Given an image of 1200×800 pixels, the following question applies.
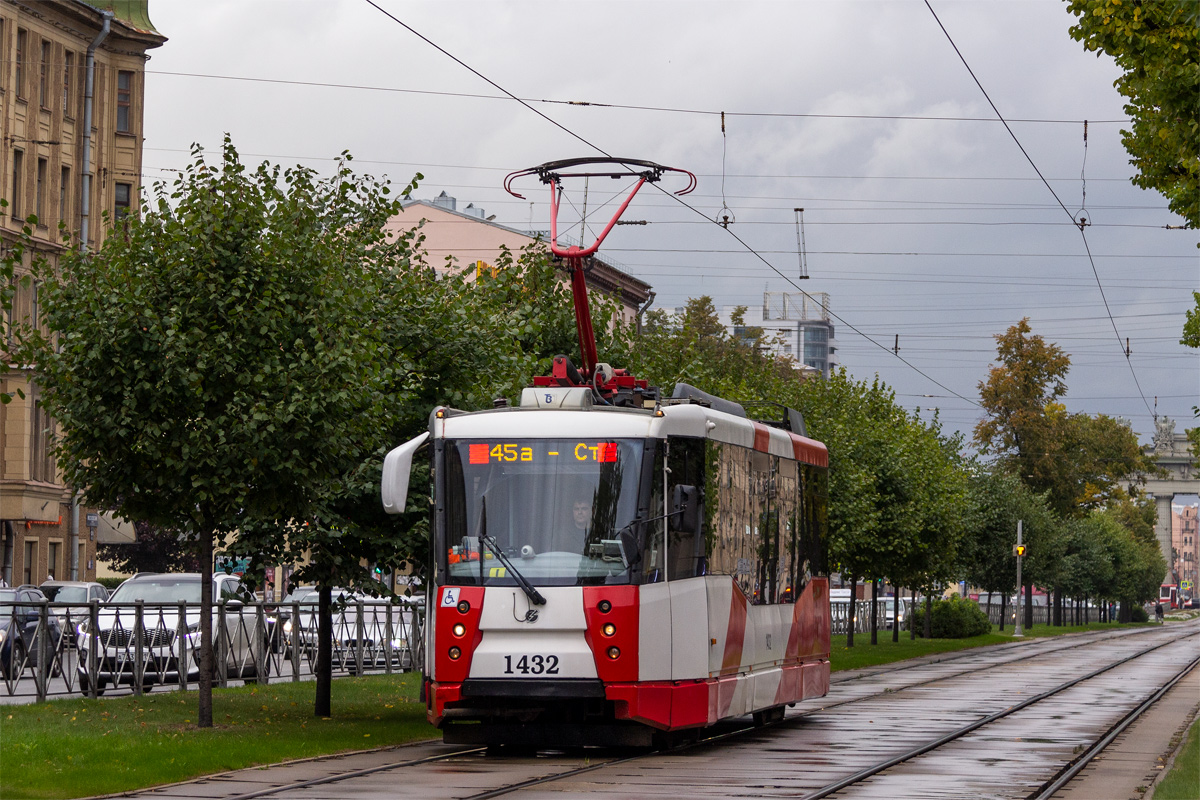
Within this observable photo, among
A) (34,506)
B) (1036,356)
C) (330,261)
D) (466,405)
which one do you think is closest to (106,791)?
(330,261)

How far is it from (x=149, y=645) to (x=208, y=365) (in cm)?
809

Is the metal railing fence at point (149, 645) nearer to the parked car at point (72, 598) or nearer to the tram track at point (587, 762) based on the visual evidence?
the parked car at point (72, 598)

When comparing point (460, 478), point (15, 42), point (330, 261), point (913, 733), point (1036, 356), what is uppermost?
point (15, 42)

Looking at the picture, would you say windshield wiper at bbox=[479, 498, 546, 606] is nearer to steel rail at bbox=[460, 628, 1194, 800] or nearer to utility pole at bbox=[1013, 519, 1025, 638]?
steel rail at bbox=[460, 628, 1194, 800]

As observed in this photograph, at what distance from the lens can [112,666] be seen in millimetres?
22797

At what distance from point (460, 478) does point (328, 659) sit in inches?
210

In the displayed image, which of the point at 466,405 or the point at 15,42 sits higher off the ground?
the point at 15,42

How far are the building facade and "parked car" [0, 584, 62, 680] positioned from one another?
32801 millimetres

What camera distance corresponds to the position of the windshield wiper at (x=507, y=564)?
15328 millimetres

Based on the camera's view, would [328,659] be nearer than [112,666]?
Yes

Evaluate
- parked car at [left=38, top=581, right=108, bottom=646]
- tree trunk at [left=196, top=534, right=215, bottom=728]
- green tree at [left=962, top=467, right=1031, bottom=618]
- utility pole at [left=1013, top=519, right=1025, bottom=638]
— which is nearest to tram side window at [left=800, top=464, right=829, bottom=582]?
tree trunk at [left=196, top=534, right=215, bottom=728]

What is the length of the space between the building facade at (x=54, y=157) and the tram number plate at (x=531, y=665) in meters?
40.1

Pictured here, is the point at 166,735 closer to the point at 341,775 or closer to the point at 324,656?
the point at 341,775

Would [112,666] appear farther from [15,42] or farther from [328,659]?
[15,42]
